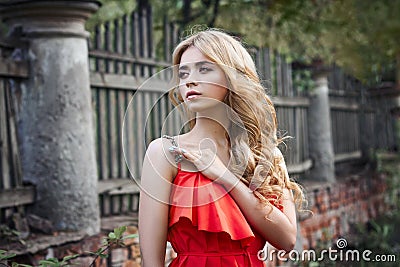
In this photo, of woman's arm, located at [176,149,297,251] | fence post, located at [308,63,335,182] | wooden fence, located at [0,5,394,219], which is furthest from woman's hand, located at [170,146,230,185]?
fence post, located at [308,63,335,182]

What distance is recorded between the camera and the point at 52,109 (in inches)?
175

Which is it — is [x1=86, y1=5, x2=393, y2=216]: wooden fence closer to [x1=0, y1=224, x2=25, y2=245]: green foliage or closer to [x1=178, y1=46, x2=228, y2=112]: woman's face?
[x1=0, y1=224, x2=25, y2=245]: green foliage

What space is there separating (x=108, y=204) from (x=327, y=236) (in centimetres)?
346

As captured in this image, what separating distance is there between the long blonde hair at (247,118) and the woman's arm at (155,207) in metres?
0.24

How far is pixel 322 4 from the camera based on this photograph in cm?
829

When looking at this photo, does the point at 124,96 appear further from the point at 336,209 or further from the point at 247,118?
the point at 336,209

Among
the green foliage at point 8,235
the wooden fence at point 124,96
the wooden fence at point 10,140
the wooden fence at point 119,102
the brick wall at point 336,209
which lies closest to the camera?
the green foliage at point 8,235

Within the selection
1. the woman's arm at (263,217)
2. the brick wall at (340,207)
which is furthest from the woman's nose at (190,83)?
the brick wall at (340,207)

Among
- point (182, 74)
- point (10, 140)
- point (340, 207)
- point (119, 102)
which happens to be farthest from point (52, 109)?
point (340, 207)

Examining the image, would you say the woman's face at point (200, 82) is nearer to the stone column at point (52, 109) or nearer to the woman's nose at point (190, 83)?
the woman's nose at point (190, 83)

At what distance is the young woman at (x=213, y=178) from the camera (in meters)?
2.26

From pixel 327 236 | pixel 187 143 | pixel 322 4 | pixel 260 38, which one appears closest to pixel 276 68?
pixel 260 38

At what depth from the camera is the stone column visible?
14.6 ft

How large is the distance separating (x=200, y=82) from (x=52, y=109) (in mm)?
2369
